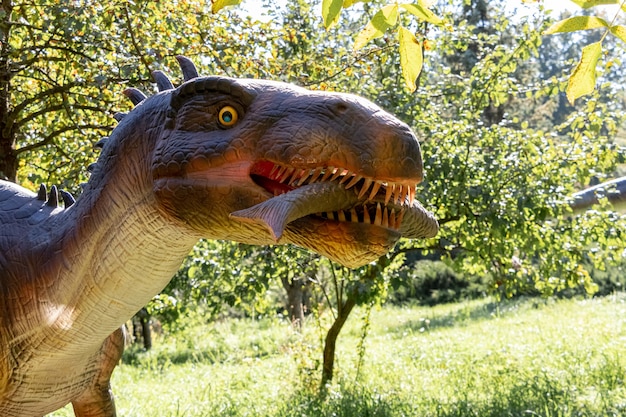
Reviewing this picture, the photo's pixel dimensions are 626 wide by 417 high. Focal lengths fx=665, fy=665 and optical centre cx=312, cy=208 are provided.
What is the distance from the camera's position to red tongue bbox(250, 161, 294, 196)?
1.24m

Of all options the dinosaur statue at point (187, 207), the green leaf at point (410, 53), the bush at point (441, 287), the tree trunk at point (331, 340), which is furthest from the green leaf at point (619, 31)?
the bush at point (441, 287)

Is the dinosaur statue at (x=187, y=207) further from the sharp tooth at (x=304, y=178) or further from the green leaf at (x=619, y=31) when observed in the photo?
the green leaf at (x=619, y=31)

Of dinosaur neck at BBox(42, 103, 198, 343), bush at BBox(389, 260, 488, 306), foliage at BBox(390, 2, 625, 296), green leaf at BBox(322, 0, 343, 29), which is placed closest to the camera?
green leaf at BBox(322, 0, 343, 29)

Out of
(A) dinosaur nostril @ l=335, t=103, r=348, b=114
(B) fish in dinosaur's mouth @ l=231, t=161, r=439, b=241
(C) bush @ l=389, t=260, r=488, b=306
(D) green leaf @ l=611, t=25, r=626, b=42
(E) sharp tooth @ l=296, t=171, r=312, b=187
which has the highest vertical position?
(D) green leaf @ l=611, t=25, r=626, b=42

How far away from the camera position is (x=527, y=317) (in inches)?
529

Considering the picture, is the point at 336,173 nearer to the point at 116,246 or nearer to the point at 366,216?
the point at 366,216

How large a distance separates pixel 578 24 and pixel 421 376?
6145 millimetres

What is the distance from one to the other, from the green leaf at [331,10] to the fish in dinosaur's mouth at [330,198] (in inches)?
13.9

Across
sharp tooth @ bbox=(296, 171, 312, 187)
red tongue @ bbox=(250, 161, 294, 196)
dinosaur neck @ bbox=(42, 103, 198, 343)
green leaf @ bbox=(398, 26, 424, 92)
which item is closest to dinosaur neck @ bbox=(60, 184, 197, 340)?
dinosaur neck @ bbox=(42, 103, 198, 343)

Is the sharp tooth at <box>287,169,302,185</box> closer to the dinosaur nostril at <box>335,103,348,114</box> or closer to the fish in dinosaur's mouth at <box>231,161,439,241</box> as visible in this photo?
the fish in dinosaur's mouth at <box>231,161,439,241</box>

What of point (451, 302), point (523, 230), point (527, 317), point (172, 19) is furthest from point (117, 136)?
point (451, 302)

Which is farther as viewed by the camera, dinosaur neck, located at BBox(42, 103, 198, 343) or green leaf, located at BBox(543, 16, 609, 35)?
dinosaur neck, located at BBox(42, 103, 198, 343)

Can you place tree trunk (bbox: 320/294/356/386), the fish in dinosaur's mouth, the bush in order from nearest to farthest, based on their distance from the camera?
the fish in dinosaur's mouth
tree trunk (bbox: 320/294/356/386)
the bush

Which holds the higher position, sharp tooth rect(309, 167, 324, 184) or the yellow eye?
the yellow eye
